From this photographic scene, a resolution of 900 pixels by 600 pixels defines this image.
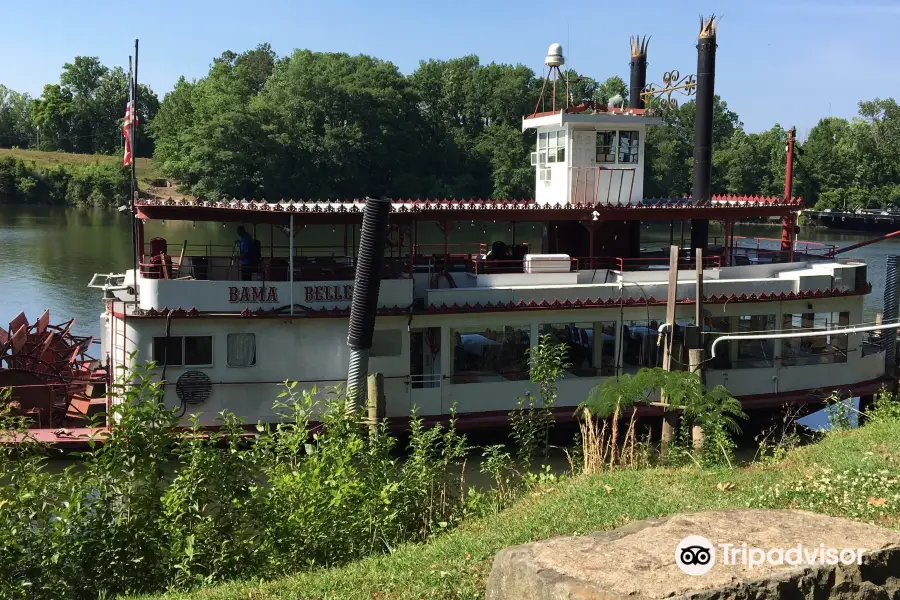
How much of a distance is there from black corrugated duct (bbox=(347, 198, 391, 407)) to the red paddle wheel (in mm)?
4992

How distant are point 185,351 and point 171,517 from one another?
649 centimetres

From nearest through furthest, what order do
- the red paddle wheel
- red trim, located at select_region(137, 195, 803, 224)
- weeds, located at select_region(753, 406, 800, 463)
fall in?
weeds, located at select_region(753, 406, 800, 463) < red trim, located at select_region(137, 195, 803, 224) < the red paddle wheel

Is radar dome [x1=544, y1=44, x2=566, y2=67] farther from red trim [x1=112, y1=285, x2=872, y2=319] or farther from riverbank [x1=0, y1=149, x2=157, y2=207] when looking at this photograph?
riverbank [x1=0, y1=149, x2=157, y2=207]

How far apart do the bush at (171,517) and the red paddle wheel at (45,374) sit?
5818mm

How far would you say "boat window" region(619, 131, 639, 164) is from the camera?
20219 mm

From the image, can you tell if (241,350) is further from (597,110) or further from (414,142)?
(414,142)

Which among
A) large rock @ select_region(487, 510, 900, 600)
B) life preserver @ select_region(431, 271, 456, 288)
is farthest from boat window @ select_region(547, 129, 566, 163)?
large rock @ select_region(487, 510, 900, 600)

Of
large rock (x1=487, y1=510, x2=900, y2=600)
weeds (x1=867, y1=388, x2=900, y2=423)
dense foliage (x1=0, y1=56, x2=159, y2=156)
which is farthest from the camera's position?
dense foliage (x1=0, y1=56, x2=159, y2=156)

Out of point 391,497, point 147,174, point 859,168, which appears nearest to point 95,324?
point 391,497

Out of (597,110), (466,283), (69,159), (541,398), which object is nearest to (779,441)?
(541,398)

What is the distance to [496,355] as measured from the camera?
17.3 meters

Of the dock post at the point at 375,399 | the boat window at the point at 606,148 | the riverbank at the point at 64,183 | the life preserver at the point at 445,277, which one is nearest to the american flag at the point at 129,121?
the dock post at the point at 375,399

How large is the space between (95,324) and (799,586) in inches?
1090

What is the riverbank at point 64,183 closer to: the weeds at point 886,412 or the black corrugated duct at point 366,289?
the black corrugated duct at point 366,289
